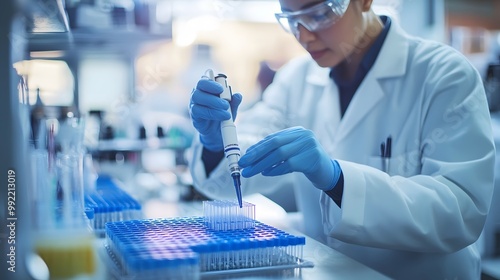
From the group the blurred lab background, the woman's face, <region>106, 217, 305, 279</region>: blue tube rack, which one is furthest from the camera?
the blurred lab background

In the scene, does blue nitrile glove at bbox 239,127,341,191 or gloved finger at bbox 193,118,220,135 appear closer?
blue nitrile glove at bbox 239,127,341,191

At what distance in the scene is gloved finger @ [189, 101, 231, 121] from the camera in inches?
55.0

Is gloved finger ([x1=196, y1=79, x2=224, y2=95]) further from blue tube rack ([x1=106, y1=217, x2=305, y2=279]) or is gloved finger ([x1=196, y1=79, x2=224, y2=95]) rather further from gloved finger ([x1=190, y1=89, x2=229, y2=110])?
blue tube rack ([x1=106, y1=217, x2=305, y2=279])

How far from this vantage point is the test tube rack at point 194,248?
952 mm

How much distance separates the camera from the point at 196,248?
1.02m

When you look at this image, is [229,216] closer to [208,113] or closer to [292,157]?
[292,157]

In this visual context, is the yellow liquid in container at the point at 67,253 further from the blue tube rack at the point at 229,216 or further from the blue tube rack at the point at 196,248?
the blue tube rack at the point at 229,216

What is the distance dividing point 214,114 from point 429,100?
632 millimetres

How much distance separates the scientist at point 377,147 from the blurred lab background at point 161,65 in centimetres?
40

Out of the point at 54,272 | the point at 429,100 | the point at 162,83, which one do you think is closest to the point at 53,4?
the point at 54,272

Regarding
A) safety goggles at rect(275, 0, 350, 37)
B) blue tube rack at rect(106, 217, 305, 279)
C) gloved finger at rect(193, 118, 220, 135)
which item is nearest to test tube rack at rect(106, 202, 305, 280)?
blue tube rack at rect(106, 217, 305, 279)

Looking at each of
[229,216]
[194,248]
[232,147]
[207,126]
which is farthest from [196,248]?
[207,126]

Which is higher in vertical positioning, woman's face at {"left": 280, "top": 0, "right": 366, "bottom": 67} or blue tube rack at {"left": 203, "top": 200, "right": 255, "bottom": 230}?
woman's face at {"left": 280, "top": 0, "right": 366, "bottom": 67}

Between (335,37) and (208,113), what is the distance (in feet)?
1.66
